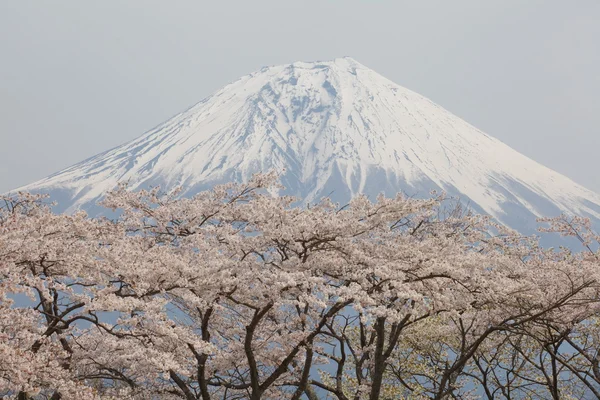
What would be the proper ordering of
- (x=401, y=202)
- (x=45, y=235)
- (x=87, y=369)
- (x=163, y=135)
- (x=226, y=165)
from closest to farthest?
(x=45, y=235) < (x=401, y=202) < (x=87, y=369) < (x=226, y=165) < (x=163, y=135)

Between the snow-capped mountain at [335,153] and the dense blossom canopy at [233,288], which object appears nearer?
the dense blossom canopy at [233,288]

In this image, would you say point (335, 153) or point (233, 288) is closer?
point (233, 288)

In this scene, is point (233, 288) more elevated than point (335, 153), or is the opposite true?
point (335, 153)

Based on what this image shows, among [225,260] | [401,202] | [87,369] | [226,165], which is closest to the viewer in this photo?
[225,260]

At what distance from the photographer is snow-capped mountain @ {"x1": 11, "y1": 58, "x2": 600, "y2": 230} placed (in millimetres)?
128500

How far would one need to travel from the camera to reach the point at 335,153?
476 feet

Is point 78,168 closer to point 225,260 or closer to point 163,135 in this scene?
point 163,135

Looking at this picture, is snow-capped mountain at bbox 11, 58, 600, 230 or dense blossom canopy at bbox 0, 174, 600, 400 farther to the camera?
snow-capped mountain at bbox 11, 58, 600, 230

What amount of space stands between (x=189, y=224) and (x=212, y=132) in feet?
419

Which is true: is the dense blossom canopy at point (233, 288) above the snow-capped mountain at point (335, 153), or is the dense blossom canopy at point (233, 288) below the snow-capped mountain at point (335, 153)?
below

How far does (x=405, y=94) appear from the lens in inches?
6191

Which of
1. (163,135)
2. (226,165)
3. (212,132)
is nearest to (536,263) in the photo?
(226,165)

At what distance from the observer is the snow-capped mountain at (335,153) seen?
128500 millimetres

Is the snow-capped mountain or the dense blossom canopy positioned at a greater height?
the snow-capped mountain
